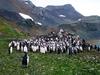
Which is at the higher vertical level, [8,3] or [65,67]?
[8,3]

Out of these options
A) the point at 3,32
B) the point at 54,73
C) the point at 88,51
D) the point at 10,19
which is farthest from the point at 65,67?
the point at 10,19

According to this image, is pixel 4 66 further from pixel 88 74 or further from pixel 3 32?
pixel 3 32

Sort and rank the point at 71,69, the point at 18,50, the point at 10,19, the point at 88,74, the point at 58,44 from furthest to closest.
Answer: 1. the point at 10,19
2. the point at 58,44
3. the point at 18,50
4. the point at 71,69
5. the point at 88,74

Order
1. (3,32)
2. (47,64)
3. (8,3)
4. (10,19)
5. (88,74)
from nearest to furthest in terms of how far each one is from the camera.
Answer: (88,74), (47,64), (3,32), (10,19), (8,3)

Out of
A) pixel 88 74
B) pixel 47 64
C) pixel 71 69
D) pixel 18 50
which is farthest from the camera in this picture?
pixel 18 50

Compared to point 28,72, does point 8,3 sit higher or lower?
higher

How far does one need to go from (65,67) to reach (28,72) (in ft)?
19.7

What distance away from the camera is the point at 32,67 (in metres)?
43.7

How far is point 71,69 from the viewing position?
1693 inches

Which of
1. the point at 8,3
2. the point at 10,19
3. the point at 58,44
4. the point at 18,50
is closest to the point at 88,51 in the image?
the point at 58,44

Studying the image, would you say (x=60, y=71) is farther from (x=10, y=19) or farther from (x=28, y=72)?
(x=10, y=19)

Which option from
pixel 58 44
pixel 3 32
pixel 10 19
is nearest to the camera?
pixel 58 44

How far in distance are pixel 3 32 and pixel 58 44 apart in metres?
33.7

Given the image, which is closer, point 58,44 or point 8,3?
point 58,44
